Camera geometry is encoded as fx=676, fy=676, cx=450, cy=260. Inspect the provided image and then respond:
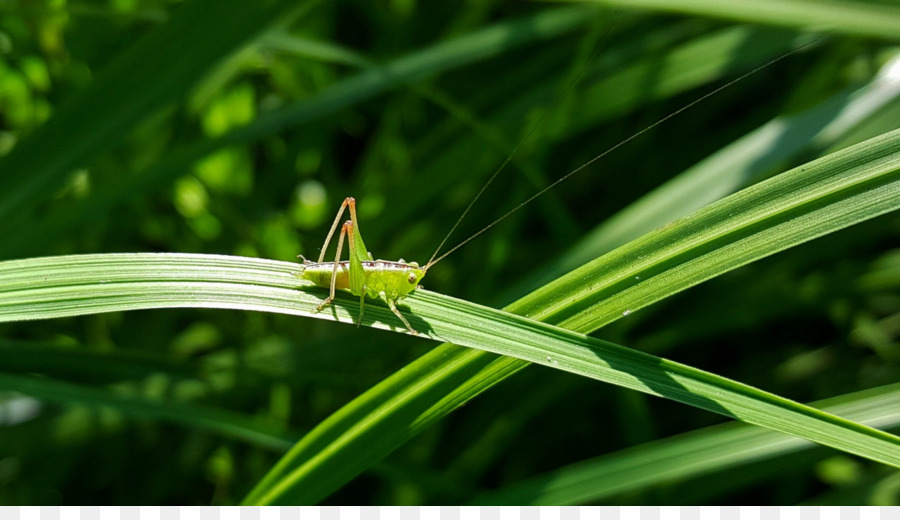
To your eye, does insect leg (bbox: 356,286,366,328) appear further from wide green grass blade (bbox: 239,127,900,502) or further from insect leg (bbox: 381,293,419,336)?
wide green grass blade (bbox: 239,127,900,502)

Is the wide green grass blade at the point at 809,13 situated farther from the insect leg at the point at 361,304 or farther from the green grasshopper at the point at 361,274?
the insect leg at the point at 361,304

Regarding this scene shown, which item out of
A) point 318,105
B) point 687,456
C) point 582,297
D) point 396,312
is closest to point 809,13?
point 582,297

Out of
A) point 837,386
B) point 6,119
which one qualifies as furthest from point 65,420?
point 837,386

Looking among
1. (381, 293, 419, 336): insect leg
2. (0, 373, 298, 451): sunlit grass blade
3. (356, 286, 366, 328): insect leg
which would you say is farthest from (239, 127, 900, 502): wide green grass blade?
(0, 373, 298, 451): sunlit grass blade

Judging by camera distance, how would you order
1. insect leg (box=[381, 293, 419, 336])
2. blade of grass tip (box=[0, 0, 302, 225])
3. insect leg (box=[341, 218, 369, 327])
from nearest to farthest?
insect leg (box=[381, 293, 419, 336]), insect leg (box=[341, 218, 369, 327]), blade of grass tip (box=[0, 0, 302, 225])

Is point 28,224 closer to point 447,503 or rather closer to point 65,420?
point 65,420
